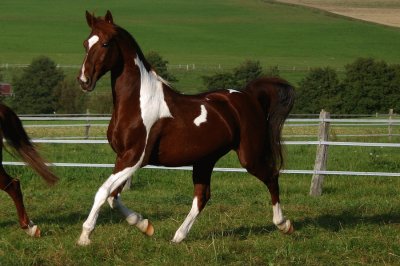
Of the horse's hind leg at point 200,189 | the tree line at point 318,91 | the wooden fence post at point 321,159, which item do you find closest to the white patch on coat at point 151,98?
the horse's hind leg at point 200,189

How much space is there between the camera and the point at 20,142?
826cm

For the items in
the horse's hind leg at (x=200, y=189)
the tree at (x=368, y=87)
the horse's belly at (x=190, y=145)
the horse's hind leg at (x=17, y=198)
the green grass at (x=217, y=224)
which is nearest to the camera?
the green grass at (x=217, y=224)

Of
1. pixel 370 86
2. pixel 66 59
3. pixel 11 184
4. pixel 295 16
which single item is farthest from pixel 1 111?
pixel 295 16

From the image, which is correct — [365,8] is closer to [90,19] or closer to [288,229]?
[288,229]

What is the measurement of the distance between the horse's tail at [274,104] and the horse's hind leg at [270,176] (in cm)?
11

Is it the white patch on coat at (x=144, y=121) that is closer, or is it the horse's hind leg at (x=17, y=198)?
the white patch on coat at (x=144, y=121)

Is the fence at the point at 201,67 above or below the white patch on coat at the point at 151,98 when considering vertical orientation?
below

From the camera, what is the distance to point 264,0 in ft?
301

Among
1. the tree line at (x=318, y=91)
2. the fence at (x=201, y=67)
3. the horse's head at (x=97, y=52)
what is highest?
the horse's head at (x=97, y=52)

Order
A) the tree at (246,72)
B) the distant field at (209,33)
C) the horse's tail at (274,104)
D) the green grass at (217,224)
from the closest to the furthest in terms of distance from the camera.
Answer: the green grass at (217,224) → the horse's tail at (274,104) → the tree at (246,72) → the distant field at (209,33)

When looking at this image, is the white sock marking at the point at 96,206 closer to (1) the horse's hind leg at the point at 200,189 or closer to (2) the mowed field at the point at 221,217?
(2) the mowed field at the point at 221,217

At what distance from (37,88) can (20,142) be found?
130ft

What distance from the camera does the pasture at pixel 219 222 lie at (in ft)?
21.7

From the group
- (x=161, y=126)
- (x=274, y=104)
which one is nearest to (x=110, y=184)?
(x=161, y=126)
